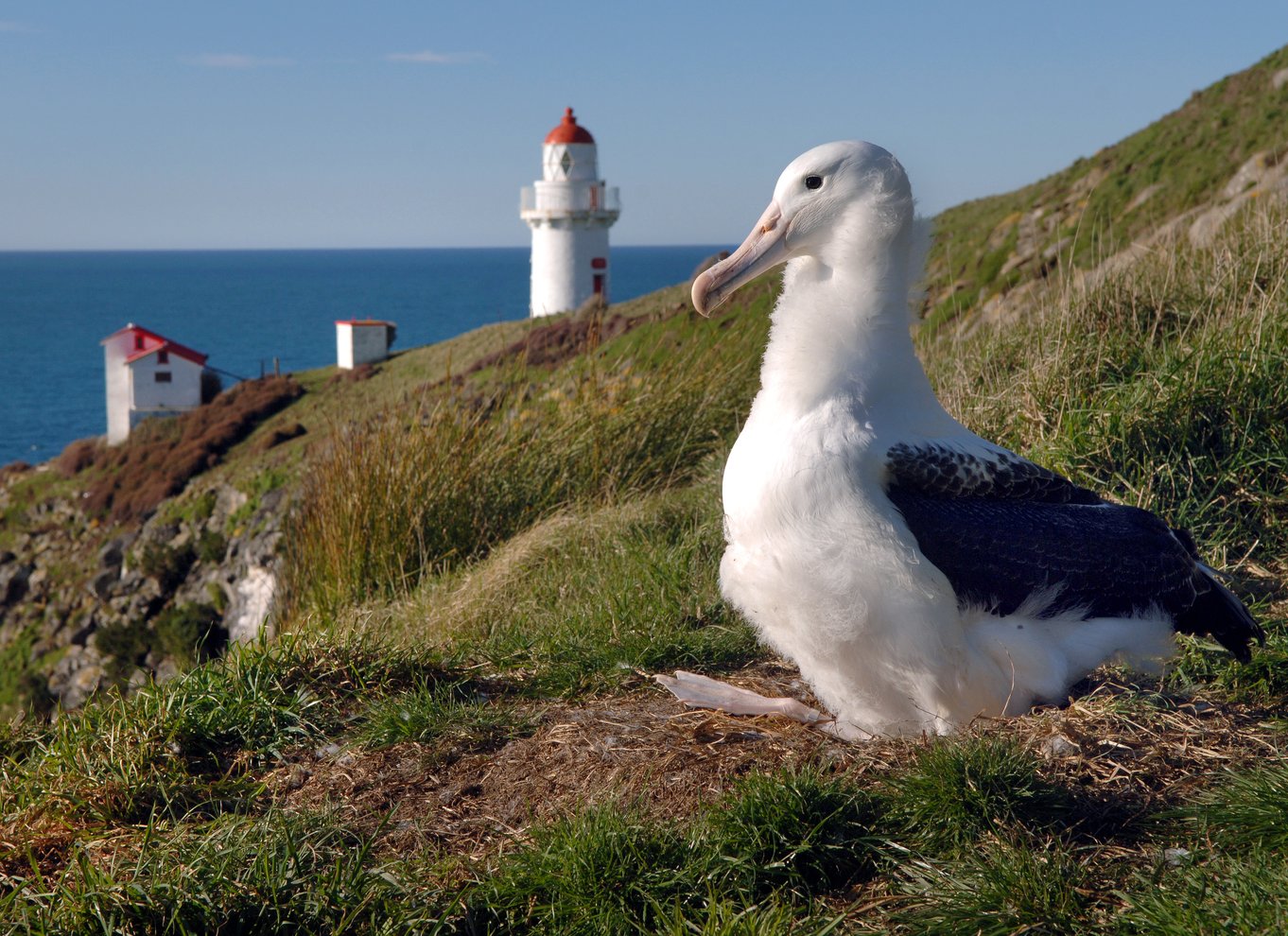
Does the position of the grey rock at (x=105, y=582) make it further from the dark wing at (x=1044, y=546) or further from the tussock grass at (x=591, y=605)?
the dark wing at (x=1044, y=546)

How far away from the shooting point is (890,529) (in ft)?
9.98

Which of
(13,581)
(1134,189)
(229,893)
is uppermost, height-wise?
(1134,189)

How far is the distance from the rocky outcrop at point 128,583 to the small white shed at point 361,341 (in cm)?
1035

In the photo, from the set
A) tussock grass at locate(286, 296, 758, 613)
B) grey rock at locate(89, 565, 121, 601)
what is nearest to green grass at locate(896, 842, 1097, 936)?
tussock grass at locate(286, 296, 758, 613)

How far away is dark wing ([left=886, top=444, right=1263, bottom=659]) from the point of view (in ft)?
10.4

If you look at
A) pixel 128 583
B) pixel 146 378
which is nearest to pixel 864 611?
pixel 128 583

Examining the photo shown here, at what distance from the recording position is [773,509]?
3064 mm

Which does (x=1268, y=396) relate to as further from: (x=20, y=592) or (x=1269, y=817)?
(x=20, y=592)

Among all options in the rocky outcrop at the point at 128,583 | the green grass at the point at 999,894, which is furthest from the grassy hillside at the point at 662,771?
the rocky outcrop at the point at 128,583

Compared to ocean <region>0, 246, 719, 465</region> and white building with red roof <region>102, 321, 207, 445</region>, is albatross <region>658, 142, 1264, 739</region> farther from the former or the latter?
white building with red roof <region>102, 321, 207, 445</region>

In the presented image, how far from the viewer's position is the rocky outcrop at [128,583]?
2219 centimetres

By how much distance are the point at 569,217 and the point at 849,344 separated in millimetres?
41438

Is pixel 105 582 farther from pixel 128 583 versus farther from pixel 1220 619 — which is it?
pixel 1220 619

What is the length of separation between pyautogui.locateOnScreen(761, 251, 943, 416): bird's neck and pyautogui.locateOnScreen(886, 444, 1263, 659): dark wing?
209mm
